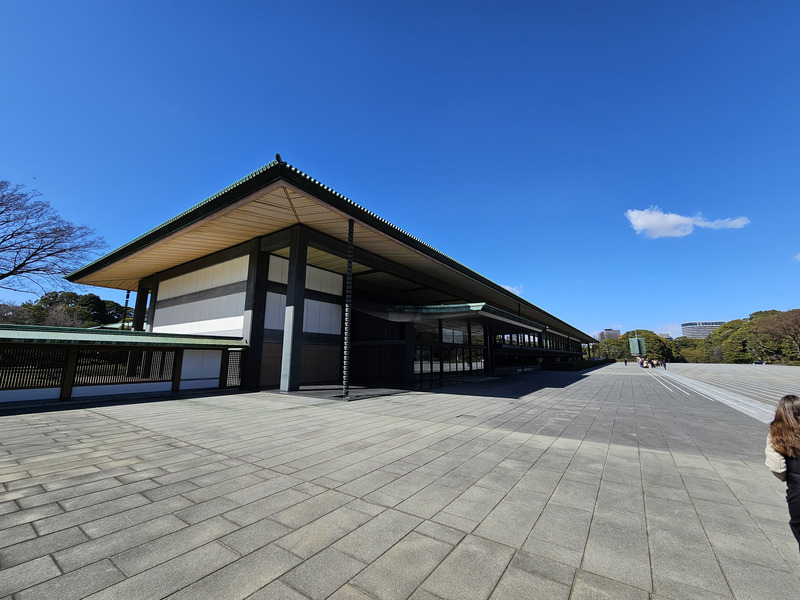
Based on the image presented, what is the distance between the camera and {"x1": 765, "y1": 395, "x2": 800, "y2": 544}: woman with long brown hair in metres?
2.46

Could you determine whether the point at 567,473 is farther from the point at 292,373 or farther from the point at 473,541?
the point at 292,373

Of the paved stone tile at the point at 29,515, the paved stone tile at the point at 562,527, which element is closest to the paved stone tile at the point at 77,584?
the paved stone tile at the point at 29,515

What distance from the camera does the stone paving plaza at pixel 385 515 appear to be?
2.48 meters

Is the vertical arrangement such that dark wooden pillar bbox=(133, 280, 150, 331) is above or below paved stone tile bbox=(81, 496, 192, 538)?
above

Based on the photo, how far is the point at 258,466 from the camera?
198 inches

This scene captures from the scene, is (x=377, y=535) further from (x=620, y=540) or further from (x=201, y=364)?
(x=201, y=364)

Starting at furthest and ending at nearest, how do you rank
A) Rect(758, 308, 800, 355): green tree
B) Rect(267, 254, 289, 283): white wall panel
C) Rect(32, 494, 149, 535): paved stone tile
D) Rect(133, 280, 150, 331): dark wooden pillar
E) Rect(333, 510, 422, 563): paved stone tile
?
Rect(758, 308, 800, 355): green tree, Rect(133, 280, 150, 331): dark wooden pillar, Rect(267, 254, 289, 283): white wall panel, Rect(32, 494, 149, 535): paved stone tile, Rect(333, 510, 422, 563): paved stone tile

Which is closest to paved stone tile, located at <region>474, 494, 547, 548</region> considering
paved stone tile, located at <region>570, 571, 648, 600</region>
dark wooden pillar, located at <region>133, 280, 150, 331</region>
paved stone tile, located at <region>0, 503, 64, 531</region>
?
paved stone tile, located at <region>570, 571, 648, 600</region>

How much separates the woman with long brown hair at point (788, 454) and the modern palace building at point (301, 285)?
11240mm

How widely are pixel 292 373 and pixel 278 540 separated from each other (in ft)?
37.5

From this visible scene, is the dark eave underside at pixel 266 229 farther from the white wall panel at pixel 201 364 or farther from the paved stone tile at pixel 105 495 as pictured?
the paved stone tile at pixel 105 495

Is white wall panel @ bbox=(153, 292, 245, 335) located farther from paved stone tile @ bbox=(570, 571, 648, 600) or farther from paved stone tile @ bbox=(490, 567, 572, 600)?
paved stone tile @ bbox=(570, 571, 648, 600)

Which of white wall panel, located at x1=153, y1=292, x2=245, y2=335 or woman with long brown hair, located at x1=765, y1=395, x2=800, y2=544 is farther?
white wall panel, located at x1=153, y1=292, x2=245, y2=335

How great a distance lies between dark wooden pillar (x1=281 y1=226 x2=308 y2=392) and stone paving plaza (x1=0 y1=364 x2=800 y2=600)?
6.38 m
